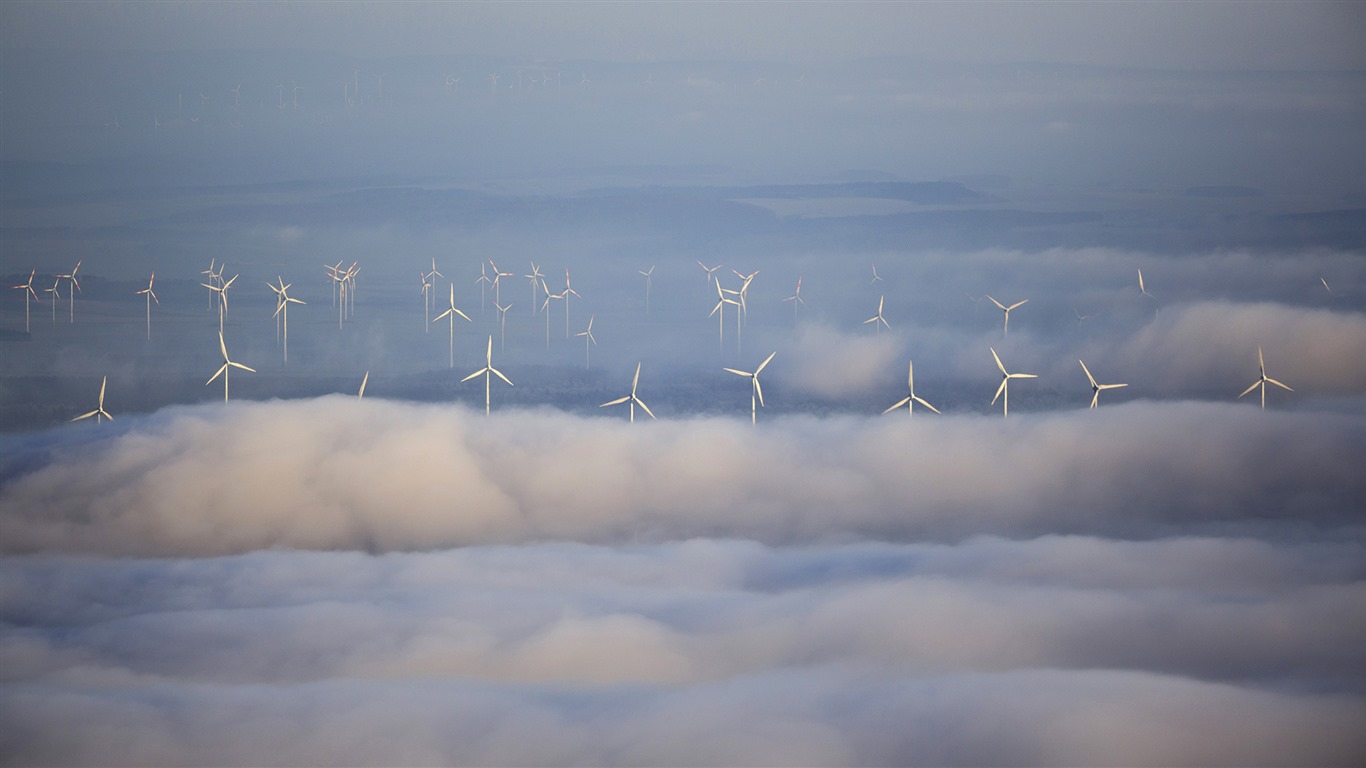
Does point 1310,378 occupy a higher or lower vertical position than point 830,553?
higher

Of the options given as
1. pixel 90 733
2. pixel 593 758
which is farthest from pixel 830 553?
pixel 90 733

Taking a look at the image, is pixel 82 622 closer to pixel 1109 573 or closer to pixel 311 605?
pixel 311 605

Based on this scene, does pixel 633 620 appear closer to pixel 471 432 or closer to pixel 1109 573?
pixel 1109 573

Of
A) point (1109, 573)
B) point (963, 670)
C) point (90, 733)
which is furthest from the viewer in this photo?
point (1109, 573)

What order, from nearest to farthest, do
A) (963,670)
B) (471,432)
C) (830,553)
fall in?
1. (963,670)
2. (830,553)
3. (471,432)

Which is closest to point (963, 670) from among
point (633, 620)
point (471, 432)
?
point (633, 620)

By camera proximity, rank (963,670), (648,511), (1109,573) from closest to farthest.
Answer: (963,670)
(1109,573)
(648,511)

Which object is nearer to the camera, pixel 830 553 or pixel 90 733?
pixel 90 733

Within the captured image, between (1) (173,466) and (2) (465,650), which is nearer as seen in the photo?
(2) (465,650)

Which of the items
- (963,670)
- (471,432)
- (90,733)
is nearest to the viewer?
(90,733)
